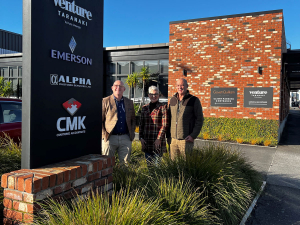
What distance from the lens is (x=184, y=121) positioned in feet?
13.9

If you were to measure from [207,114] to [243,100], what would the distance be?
5.41 ft

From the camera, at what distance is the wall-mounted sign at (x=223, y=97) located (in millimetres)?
10938

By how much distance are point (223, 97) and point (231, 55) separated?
1.83 meters

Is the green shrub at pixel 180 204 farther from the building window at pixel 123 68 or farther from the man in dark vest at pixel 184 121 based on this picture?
the building window at pixel 123 68

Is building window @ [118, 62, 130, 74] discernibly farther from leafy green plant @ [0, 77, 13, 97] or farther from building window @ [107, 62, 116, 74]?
leafy green plant @ [0, 77, 13, 97]

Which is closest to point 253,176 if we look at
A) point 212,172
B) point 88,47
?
point 212,172

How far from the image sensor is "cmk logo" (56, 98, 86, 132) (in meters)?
2.67

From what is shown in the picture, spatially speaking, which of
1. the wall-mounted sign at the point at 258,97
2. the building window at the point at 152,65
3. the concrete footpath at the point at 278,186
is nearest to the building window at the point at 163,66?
the building window at the point at 152,65

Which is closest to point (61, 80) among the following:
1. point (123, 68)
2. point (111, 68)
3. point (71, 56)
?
point (71, 56)

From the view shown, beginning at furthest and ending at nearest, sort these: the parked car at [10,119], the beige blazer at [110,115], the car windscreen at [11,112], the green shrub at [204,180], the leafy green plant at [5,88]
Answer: the leafy green plant at [5,88] < the car windscreen at [11,112] < the parked car at [10,119] < the beige blazer at [110,115] < the green shrub at [204,180]

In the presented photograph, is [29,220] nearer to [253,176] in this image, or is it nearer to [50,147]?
[50,147]

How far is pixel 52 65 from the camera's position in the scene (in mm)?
2516

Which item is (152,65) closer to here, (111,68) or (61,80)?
(111,68)

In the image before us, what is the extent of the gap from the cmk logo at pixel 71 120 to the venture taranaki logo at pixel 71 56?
441mm
